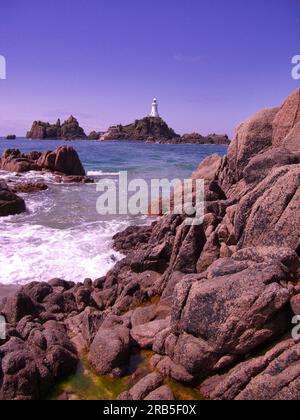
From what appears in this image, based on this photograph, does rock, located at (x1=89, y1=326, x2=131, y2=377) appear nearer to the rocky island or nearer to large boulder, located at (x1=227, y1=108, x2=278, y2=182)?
large boulder, located at (x1=227, y1=108, x2=278, y2=182)

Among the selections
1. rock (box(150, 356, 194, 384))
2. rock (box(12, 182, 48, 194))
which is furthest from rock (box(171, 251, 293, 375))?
rock (box(12, 182, 48, 194))

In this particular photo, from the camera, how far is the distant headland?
16425 cm

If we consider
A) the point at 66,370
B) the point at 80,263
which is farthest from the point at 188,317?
Result: the point at 80,263

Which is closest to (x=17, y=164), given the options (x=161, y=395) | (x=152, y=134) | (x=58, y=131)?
(x=161, y=395)

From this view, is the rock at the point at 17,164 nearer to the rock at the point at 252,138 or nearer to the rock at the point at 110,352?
the rock at the point at 252,138

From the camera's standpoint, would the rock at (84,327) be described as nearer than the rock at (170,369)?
No

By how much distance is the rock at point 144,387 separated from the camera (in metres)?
8.34

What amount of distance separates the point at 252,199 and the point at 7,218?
773 inches

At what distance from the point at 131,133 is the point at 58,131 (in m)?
33.8

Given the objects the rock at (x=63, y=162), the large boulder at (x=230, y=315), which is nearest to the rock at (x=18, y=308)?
the large boulder at (x=230, y=315)

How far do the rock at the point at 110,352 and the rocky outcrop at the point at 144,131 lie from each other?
156 metres

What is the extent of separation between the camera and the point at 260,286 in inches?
333

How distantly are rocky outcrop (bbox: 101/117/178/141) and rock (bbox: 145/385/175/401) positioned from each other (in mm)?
157543
